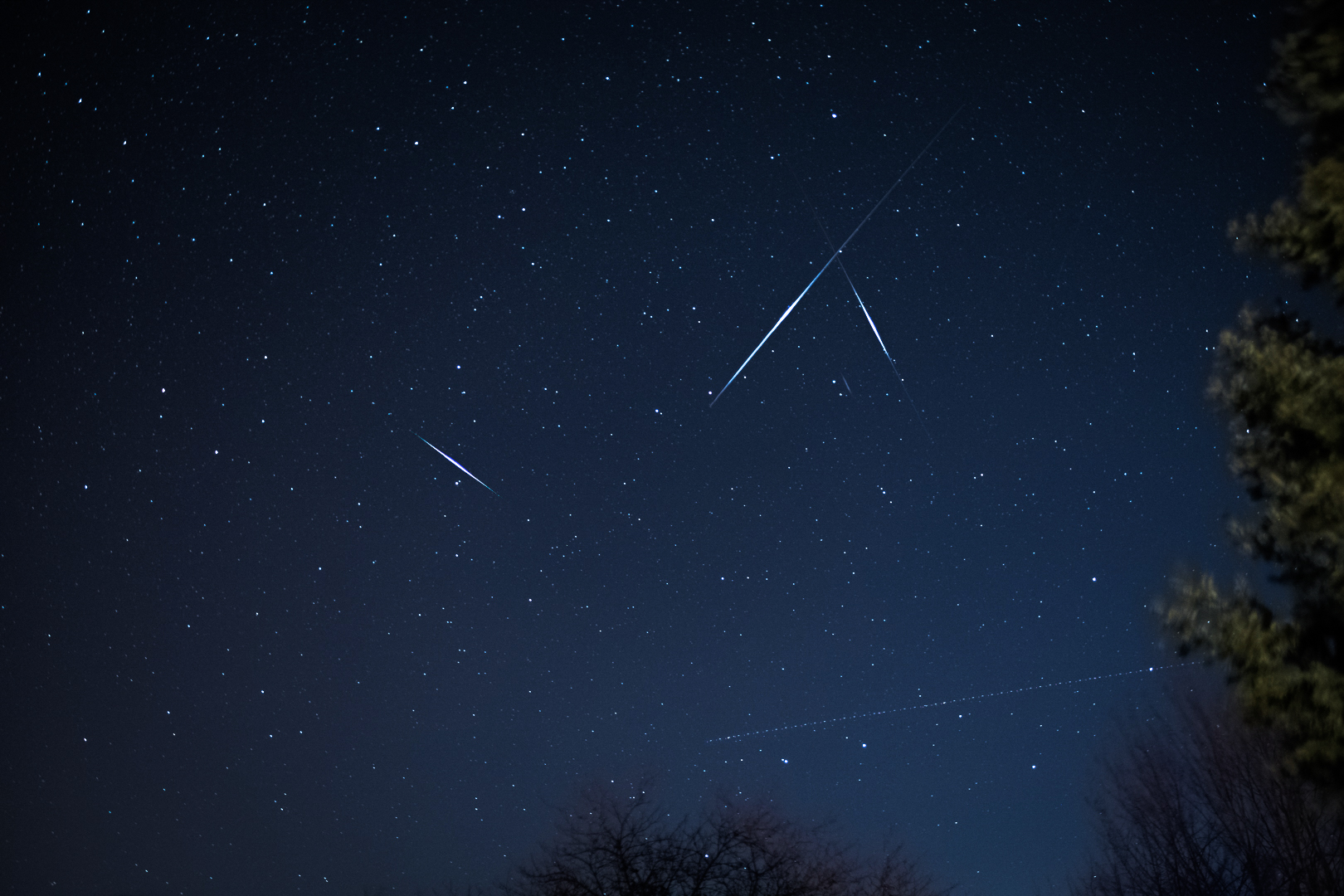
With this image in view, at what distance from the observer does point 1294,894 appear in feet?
35.4

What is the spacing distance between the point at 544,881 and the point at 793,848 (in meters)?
4.16

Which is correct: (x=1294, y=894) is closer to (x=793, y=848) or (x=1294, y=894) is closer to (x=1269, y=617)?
(x=793, y=848)

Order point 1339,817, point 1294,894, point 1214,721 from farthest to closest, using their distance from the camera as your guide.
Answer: point 1214,721 < point 1294,894 < point 1339,817

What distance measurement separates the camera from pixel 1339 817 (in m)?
4.83

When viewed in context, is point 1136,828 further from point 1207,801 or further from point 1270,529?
point 1270,529

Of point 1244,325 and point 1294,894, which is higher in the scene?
point 1244,325

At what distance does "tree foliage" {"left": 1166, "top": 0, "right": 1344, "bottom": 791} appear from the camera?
4.11 metres

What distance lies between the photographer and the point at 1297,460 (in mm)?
4344

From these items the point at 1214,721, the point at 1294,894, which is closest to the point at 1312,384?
the point at 1294,894

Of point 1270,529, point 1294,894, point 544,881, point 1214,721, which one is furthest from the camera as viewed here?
point 1214,721

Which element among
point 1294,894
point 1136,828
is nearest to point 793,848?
point 1136,828

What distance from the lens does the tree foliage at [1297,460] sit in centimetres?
411

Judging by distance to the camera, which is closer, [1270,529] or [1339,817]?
[1270,529]

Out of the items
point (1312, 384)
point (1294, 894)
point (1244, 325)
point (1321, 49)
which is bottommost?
point (1294, 894)
